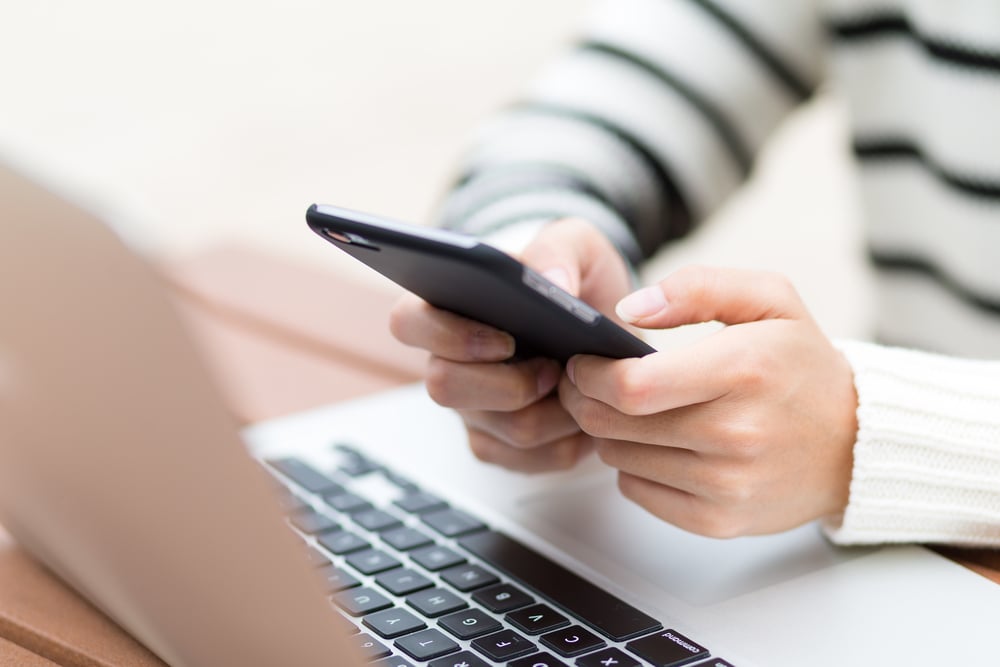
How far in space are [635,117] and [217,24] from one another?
218 centimetres

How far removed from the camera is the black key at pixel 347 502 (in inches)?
20.1

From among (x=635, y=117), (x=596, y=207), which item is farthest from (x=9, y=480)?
(x=635, y=117)

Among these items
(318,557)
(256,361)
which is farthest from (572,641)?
(256,361)

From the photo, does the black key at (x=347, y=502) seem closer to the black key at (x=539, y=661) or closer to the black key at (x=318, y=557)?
the black key at (x=318, y=557)

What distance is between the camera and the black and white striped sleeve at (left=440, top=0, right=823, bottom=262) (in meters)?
0.80

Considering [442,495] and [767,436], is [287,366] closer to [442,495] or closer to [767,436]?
[442,495]

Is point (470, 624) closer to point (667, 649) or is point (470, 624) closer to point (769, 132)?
point (667, 649)

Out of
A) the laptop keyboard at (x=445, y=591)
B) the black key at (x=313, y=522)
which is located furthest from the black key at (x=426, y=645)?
the black key at (x=313, y=522)

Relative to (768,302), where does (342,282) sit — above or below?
above

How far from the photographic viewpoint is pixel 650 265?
0.86 m

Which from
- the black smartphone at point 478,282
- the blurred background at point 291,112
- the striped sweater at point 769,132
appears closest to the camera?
the black smartphone at point 478,282

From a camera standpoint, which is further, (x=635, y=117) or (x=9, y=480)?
(x=635, y=117)

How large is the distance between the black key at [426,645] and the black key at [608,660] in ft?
0.15

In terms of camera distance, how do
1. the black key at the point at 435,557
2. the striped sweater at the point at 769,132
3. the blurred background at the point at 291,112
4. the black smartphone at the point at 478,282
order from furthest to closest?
the blurred background at the point at 291,112, the striped sweater at the point at 769,132, the black key at the point at 435,557, the black smartphone at the point at 478,282
